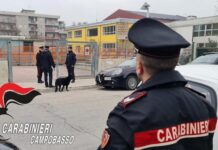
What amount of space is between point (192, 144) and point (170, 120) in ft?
0.70

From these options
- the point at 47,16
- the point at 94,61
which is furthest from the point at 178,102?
the point at 47,16

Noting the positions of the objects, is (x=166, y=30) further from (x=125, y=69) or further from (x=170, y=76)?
(x=125, y=69)

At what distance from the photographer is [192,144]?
1473 millimetres

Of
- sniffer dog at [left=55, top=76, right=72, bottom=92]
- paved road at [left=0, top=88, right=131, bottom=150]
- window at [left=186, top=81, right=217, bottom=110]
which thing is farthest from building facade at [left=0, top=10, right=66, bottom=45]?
window at [left=186, top=81, right=217, bottom=110]

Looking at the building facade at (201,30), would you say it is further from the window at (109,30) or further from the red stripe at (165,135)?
the red stripe at (165,135)

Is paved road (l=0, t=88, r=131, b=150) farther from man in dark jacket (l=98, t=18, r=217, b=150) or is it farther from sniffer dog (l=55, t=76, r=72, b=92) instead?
man in dark jacket (l=98, t=18, r=217, b=150)

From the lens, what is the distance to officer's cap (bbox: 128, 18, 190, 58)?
144cm

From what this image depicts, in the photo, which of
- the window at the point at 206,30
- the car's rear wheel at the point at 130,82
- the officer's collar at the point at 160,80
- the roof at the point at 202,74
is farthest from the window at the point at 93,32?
the officer's collar at the point at 160,80

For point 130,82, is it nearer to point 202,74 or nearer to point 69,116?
A: point 69,116

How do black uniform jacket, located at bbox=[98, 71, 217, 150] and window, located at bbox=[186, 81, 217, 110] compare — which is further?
window, located at bbox=[186, 81, 217, 110]

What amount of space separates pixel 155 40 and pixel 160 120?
388mm

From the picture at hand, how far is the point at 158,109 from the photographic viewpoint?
4.47 ft

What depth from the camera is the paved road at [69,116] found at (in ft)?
17.7

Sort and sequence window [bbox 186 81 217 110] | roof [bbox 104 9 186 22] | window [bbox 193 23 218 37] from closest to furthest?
window [bbox 186 81 217 110], window [bbox 193 23 218 37], roof [bbox 104 9 186 22]
